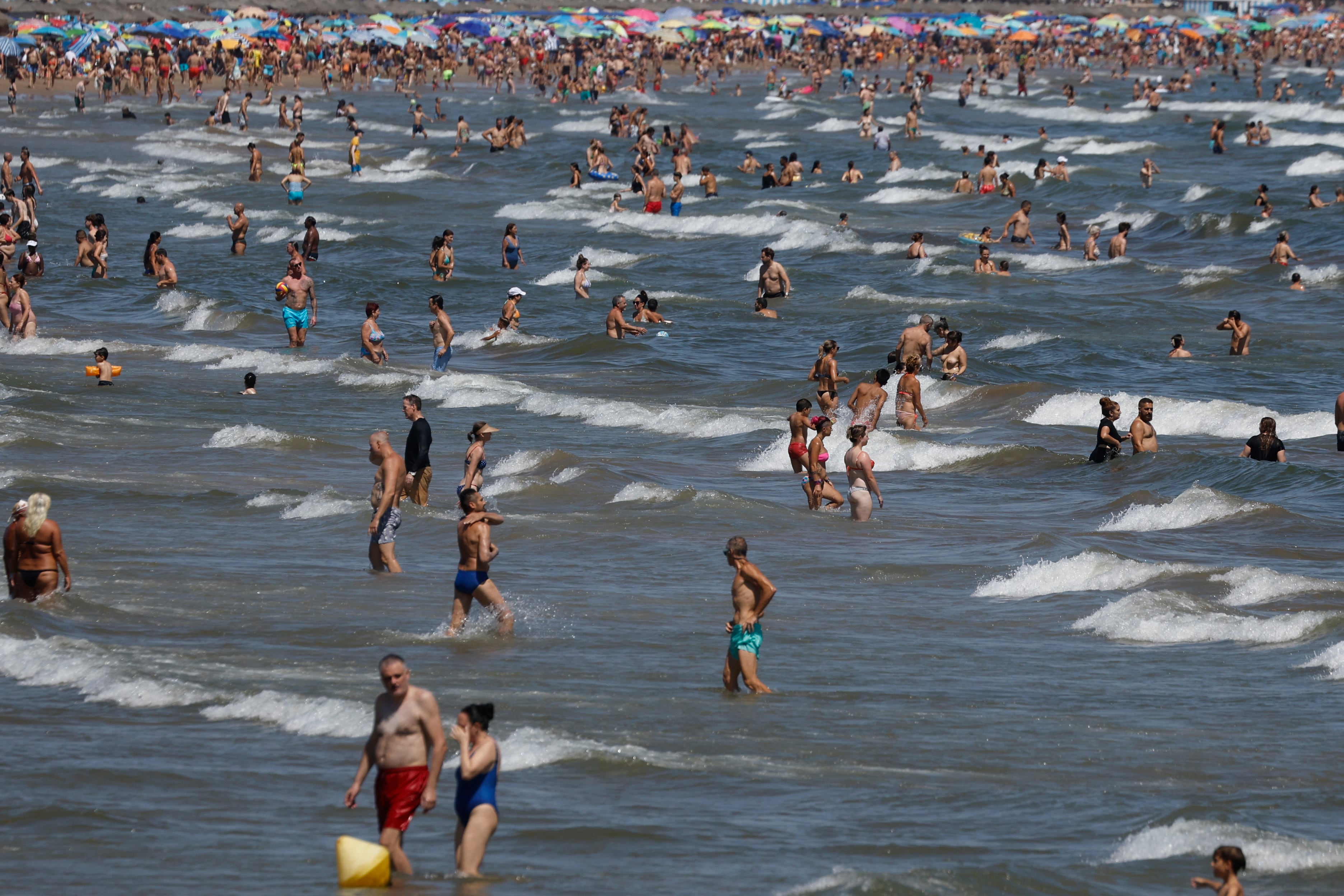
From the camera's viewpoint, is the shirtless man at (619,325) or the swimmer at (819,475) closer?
the swimmer at (819,475)

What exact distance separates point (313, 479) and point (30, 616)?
17.8 ft

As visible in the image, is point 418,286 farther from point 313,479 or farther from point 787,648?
point 787,648

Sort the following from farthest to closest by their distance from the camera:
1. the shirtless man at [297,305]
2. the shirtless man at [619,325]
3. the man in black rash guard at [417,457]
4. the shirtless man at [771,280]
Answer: the shirtless man at [771,280] → the shirtless man at [619,325] → the shirtless man at [297,305] → the man in black rash guard at [417,457]

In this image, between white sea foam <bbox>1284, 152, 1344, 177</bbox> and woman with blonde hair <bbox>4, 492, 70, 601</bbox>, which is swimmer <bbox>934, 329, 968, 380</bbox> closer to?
woman with blonde hair <bbox>4, 492, 70, 601</bbox>

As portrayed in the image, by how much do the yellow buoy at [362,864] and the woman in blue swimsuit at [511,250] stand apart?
25266mm

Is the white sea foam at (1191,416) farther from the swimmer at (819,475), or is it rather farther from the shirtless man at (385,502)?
the shirtless man at (385,502)

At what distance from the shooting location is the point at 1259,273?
105ft

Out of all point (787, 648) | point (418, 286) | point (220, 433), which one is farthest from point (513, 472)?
point (418, 286)

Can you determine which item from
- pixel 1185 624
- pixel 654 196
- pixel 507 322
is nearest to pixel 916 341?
pixel 507 322

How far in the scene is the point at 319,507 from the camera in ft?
50.2

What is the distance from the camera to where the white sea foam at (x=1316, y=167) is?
47.9 meters

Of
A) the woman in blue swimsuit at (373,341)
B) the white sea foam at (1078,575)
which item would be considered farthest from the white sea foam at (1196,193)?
the white sea foam at (1078,575)

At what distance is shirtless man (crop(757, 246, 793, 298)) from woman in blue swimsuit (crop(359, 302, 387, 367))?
6.90 meters

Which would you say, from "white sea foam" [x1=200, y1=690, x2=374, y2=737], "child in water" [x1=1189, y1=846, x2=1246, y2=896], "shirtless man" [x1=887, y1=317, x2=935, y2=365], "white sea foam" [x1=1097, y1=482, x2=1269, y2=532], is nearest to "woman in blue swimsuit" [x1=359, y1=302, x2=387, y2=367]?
"shirtless man" [x1=887, y1=317, x2=935, y2=365]
